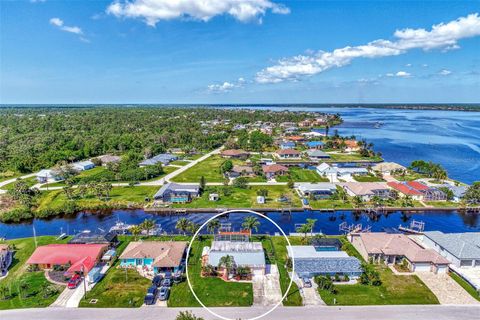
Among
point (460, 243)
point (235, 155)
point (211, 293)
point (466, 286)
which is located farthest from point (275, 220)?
point (235, 155)

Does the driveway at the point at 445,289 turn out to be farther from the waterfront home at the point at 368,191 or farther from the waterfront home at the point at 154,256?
the waterfront home at the point at 154,256

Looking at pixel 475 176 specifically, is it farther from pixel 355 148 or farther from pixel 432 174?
pixel 355 148

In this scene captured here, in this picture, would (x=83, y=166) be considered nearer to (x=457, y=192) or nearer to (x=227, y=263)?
(x=227, y=263)

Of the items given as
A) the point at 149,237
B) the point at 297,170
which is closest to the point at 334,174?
the point at 297,170

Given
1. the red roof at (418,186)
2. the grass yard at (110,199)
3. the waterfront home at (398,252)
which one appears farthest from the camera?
the red roof at (418,186)

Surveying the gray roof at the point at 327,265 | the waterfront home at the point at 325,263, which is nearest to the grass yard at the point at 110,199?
the waterfront home at the point at 325,263
